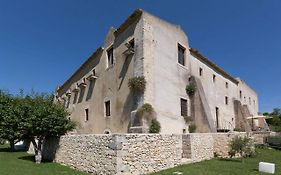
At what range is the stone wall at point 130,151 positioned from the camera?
11055mm

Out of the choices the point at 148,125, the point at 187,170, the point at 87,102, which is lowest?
the point at 187,170

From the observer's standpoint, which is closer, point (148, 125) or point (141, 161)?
point (141, 161)

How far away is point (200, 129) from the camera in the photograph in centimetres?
2061

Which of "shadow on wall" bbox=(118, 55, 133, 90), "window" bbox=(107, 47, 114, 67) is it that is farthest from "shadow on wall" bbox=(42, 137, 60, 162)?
"window" bbox=(107, 47, 114, 67)

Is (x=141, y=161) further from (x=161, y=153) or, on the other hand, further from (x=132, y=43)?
(x=132, y=43)

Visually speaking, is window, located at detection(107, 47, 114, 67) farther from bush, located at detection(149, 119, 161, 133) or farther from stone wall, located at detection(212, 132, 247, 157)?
stone wall, located at detection(212, 132, 247, 157)

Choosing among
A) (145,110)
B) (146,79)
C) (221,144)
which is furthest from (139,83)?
(221,144)

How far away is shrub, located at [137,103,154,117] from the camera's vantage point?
54.1ft

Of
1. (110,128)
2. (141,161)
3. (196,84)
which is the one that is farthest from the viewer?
(196,84)

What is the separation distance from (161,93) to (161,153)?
6.33 m

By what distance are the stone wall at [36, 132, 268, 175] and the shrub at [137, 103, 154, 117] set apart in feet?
9.08

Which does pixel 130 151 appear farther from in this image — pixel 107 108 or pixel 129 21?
pixel 129 21

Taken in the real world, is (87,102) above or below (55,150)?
above

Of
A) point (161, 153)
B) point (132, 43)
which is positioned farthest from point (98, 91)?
point (161, 153)
